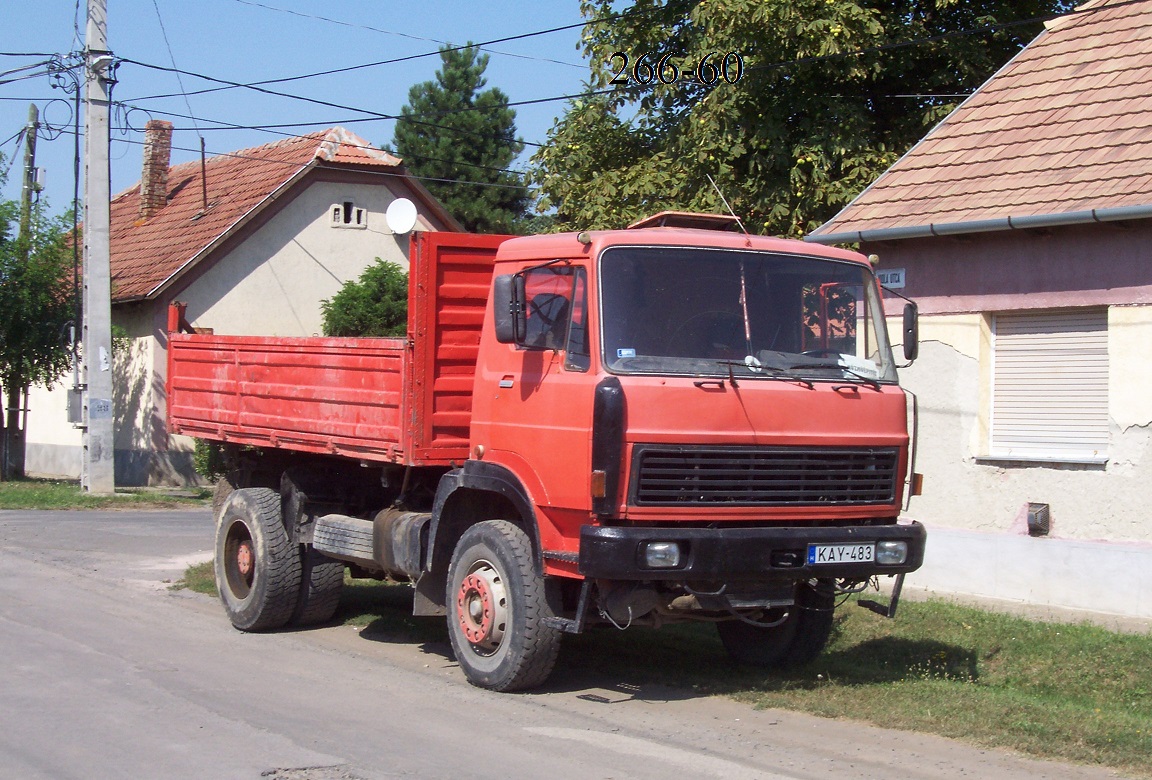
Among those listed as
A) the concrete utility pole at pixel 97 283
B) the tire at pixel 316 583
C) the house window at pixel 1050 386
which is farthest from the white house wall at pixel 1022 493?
the concrete utility pole at pixel 97 283

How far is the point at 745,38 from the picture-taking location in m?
14.2

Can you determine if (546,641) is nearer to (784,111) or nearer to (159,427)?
(784,111)

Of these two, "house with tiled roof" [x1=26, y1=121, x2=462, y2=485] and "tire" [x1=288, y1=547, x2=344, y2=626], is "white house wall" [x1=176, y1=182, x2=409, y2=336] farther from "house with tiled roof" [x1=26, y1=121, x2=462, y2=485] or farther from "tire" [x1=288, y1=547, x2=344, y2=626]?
"tire" [x1=288, y1=547, x2=344, y2=626]

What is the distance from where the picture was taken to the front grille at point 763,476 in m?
6.83

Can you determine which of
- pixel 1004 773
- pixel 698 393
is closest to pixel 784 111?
pixel 698 393

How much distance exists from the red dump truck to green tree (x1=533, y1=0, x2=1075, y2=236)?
20.4 ft

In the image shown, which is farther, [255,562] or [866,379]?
[255,562]

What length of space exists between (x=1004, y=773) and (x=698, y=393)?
2.41 meters

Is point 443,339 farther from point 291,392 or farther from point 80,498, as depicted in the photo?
point 80,498

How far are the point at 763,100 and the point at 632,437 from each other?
9.18m

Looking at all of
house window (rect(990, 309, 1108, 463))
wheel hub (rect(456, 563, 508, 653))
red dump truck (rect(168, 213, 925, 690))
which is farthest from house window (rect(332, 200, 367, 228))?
wheel hub (rect(456, 563, 508, 653))

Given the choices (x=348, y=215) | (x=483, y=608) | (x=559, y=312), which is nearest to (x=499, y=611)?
(x=483, y=608)

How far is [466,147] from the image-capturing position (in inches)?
1907

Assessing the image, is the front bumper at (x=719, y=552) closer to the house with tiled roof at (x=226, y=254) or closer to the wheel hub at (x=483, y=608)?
the wheel hub at (x=483, y=608)
